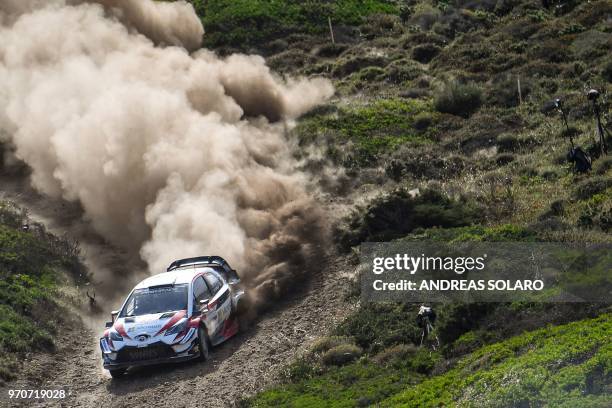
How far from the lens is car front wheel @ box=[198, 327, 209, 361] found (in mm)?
17594

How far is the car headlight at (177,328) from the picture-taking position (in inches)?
677

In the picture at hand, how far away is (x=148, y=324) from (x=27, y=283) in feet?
19.3

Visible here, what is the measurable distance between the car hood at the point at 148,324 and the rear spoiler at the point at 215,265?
2.05 meters

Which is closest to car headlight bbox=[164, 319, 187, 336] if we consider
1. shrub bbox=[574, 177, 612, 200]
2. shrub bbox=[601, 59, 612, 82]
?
shrub bbox=[574, 177, 612, 200]

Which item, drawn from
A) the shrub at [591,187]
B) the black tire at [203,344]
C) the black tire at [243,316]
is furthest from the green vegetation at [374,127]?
the black tire at [203,344]

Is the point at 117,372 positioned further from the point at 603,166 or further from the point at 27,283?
the point at 603,166

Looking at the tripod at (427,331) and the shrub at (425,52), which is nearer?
the tripod at (427,331)

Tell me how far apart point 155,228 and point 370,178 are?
848 centimetres

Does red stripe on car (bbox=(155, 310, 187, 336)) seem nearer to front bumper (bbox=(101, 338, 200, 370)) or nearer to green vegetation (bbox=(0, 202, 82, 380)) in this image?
front bumper (bbox=(101, 338, 200, 370))

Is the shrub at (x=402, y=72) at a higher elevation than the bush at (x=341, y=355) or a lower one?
higher

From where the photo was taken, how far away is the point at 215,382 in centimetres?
1680

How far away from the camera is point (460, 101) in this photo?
3553 cm

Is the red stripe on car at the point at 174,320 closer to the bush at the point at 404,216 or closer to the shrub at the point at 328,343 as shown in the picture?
the shrub at the point at 328,343

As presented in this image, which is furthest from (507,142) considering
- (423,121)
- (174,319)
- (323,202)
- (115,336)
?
(115,336)
